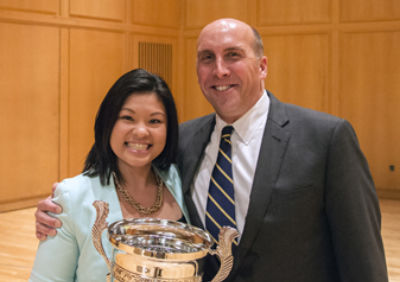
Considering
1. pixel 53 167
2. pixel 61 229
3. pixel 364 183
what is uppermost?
pixel 364 183

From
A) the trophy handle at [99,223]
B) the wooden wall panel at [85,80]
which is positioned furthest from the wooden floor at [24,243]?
the trophy handle at [99,223]

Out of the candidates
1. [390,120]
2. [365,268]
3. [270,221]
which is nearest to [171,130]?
[270,221]

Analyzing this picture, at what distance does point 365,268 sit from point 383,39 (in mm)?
5302

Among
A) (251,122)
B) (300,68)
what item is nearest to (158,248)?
(251,122)

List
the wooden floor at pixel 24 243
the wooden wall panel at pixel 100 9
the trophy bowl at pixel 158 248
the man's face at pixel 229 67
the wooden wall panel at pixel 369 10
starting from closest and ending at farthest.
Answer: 1. the trophy bowl at pixel 158 248
2. the man's face at pixel 229 67
3. the wooden floor at pixel 24 243
4. the wooden wall panel at pixel 100 9
5. the wooden wall panel at pixel 369 10

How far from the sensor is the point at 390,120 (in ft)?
20.7

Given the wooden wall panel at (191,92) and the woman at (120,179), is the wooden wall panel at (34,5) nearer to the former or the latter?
the wooden wall panel at (191,92)

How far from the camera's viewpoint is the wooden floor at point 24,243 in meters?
3.64

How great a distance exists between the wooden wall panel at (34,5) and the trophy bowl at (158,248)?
4.82 m

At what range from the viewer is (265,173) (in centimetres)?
164

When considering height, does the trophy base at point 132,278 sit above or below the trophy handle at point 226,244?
below

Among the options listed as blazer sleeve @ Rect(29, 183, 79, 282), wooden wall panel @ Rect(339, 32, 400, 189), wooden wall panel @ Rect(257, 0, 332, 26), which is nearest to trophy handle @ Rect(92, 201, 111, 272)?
blazer sleeve @ Rect(29, 183, 79, 282)

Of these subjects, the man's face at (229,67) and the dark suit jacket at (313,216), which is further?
the man's face at (229,67)

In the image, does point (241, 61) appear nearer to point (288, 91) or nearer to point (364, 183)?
point (364, 183)
